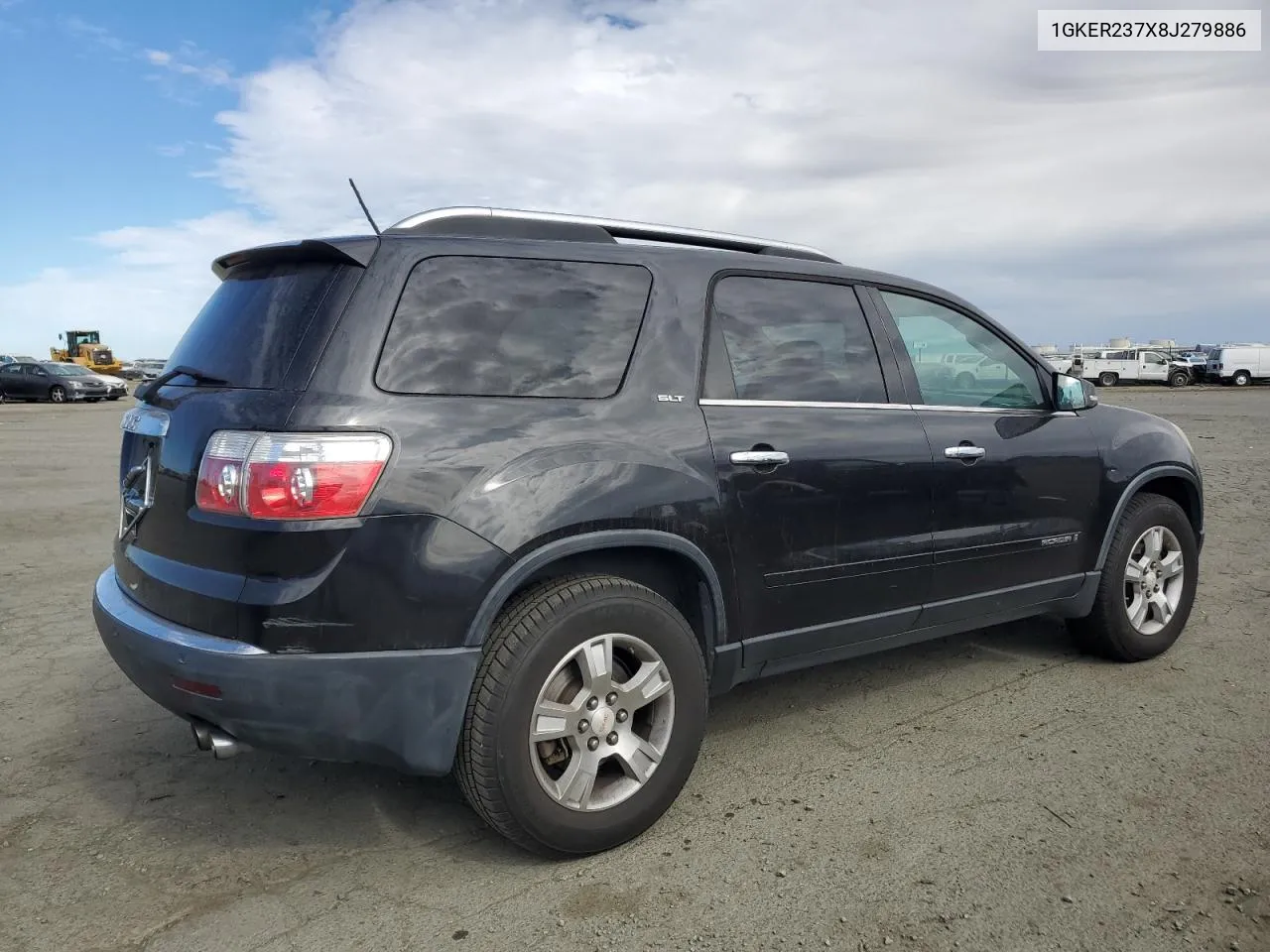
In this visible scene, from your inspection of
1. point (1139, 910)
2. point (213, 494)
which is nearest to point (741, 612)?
point (1139, 910)

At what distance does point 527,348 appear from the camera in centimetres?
297

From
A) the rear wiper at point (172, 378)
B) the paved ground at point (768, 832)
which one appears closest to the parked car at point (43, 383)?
the paved ground at point (768, 832)

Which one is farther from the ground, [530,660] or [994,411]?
[994,411]

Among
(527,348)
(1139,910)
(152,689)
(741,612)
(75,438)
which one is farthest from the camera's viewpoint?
(75,438)

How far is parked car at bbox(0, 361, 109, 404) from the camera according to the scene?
3366 cm

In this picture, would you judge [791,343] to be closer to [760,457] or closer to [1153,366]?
[760,457]

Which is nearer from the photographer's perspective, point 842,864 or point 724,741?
point 842,864

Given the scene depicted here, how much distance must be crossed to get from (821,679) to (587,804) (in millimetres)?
1857

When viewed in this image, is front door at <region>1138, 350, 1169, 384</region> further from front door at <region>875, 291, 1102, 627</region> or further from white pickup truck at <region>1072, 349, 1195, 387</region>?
front door at <region>875, 291, 1102, 627</region>

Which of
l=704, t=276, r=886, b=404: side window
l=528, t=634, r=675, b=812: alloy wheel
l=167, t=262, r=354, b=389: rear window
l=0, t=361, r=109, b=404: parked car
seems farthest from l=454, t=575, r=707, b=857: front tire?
l=0, t=361, r=109, b=404: parked car

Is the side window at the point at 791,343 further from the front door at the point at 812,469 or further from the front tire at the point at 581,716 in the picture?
the front tire at the point at 581,716

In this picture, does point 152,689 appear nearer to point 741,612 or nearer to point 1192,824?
point 741,612

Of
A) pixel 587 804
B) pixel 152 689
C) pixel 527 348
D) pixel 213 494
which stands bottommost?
pixel 587 804

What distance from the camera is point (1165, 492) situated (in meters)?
4.89
